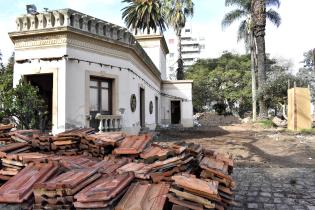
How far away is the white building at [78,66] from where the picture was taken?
40.9 ft

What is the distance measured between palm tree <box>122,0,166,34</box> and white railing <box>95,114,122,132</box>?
19824 millimetres

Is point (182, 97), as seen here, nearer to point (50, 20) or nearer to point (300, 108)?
point (300, 108)

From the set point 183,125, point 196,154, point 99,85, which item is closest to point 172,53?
point 183,125

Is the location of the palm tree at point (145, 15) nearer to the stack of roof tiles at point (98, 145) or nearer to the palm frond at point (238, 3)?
the palm frond at point (238, 3)

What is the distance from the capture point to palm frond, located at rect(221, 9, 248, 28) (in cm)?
3253

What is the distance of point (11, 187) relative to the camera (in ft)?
13.0

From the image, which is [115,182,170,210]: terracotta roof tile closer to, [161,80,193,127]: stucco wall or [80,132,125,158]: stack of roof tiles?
[80,132,125,158]: stack of roof tiles

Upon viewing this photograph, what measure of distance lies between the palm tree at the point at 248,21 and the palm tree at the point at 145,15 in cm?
638

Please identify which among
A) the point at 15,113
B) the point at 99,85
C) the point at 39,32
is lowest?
the point at 15,113

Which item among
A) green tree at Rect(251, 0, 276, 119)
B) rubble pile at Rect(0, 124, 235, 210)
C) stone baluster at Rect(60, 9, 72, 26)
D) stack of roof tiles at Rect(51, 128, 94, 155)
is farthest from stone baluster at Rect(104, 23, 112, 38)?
green tree at Rect(251, 0, 276, 119)

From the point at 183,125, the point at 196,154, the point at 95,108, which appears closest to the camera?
the point at 196,154

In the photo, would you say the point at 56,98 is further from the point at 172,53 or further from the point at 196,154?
the point at 172,53

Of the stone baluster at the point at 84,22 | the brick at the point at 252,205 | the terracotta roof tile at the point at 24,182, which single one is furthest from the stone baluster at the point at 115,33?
the terracotta roof tile at the point at 24,182

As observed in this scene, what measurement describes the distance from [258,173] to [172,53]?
96.3 m
